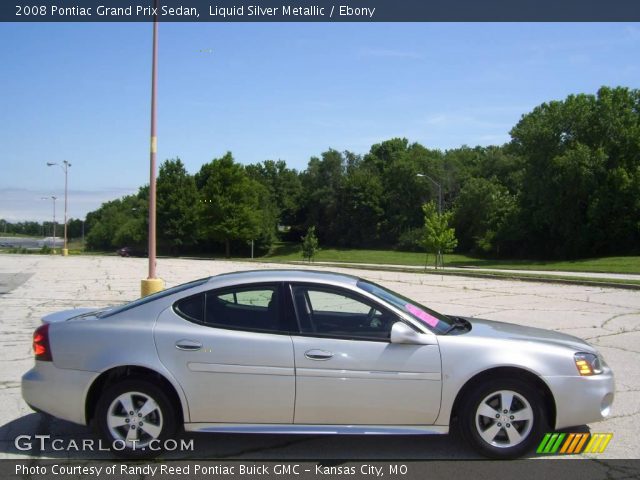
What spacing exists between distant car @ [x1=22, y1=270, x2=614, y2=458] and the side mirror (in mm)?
10

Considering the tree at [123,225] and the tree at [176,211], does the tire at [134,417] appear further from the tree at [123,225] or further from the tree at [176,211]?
the tree at [123,225]

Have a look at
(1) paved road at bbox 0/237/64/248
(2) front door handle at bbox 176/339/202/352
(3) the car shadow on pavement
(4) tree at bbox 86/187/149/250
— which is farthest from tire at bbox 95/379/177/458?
(1) paved road at bbox 0/237/64/248

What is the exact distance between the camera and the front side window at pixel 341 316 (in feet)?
15.8

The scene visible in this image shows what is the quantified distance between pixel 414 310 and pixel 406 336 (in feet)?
2.04

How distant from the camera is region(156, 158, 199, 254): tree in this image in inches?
3246

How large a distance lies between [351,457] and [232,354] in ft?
4.22

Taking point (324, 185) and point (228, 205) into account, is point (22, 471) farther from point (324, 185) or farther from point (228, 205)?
point (324, 185)

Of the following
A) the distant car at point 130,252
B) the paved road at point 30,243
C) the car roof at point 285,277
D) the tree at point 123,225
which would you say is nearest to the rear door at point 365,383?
the car roof at point 285,277

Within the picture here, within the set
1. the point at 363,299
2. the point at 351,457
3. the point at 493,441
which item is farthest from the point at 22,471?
the point at 493,441

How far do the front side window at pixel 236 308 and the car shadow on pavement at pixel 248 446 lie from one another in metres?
1.05

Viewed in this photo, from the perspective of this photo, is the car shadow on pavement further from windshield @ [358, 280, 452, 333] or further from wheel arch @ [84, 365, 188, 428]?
windshield @ [358, 280, 452, 333]

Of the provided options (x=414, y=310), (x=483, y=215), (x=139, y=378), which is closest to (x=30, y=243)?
(x=483, y=215)

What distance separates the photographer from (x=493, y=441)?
4.71 metres

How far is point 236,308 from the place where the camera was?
4957 millimetres
